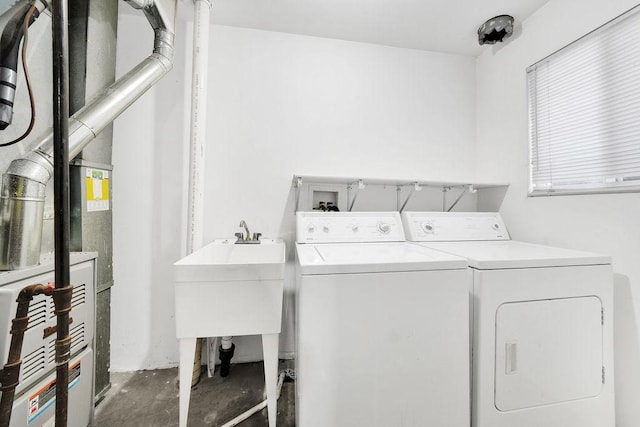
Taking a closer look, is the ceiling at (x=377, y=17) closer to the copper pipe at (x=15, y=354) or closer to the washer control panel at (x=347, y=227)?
the washer control panel at (x=347, y=227)

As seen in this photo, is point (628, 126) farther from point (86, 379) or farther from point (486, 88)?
point (86, 379)

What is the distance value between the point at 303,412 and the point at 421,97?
7.63ft

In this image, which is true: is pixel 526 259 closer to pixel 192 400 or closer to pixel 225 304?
pixel 225 304

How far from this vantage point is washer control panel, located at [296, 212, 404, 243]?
5.28ft

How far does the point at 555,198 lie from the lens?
1.57 metres

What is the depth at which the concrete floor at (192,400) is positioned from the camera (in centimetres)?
133

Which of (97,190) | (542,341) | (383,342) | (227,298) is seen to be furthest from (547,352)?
(97,190)

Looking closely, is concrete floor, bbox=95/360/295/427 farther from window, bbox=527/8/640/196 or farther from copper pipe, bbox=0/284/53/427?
window, bbox=527/8/640/196

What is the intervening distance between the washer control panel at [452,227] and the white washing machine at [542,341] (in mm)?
550

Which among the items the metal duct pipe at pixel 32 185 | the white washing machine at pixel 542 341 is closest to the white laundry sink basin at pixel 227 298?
the metal duct pipe at pixel 32 185

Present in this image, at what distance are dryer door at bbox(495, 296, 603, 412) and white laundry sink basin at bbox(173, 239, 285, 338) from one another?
1020 mm

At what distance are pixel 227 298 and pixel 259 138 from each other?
1237 mm

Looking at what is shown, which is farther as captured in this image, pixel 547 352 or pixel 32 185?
pixel 547 352

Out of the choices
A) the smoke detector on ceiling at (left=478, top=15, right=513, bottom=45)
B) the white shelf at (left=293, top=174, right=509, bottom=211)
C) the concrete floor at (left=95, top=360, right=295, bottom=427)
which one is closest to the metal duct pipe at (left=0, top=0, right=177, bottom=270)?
the concrete floor at (left=95, top=360, right=295, bottom=427)
